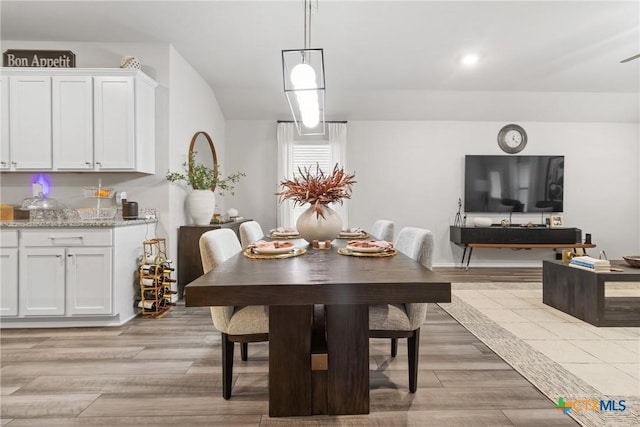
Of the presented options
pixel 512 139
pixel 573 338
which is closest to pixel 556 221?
pixel 512 139

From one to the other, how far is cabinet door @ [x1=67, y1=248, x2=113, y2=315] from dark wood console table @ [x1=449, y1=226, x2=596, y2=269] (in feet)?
15.5

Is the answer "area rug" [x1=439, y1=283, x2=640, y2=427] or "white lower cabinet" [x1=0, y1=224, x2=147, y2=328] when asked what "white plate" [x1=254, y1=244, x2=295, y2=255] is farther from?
"white lower cabinet" [x1=0, y1=224, x2=147, y2=328]

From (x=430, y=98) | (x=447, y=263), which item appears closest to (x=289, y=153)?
(x=430, y=98)

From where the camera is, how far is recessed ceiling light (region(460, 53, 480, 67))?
4.51 m

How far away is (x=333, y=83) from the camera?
535 cm

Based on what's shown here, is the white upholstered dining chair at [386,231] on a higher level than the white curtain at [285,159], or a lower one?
lower

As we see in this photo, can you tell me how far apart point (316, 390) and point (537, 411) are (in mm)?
1094

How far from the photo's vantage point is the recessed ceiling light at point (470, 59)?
4508mm

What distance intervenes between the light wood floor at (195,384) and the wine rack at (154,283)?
1.33 feet

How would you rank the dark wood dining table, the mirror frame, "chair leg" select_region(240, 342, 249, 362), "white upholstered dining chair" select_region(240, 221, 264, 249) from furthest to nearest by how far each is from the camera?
the mirror frame < "white upholstered dining chair" select_region(240, 221, 264, 249) < "chair leg" select_region(240, 342, 249, 362) < the dark wood dining table

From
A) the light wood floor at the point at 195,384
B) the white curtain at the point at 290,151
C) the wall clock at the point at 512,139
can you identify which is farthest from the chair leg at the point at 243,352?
the wall clock at the point at 512,139

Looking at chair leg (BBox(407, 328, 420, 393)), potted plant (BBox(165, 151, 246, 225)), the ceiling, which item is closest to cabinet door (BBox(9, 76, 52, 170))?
the ceiling

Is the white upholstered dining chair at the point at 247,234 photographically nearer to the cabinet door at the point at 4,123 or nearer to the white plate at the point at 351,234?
the white plate at the point at 351,234

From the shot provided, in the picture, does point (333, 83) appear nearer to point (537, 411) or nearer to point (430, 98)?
point (430, 98)
